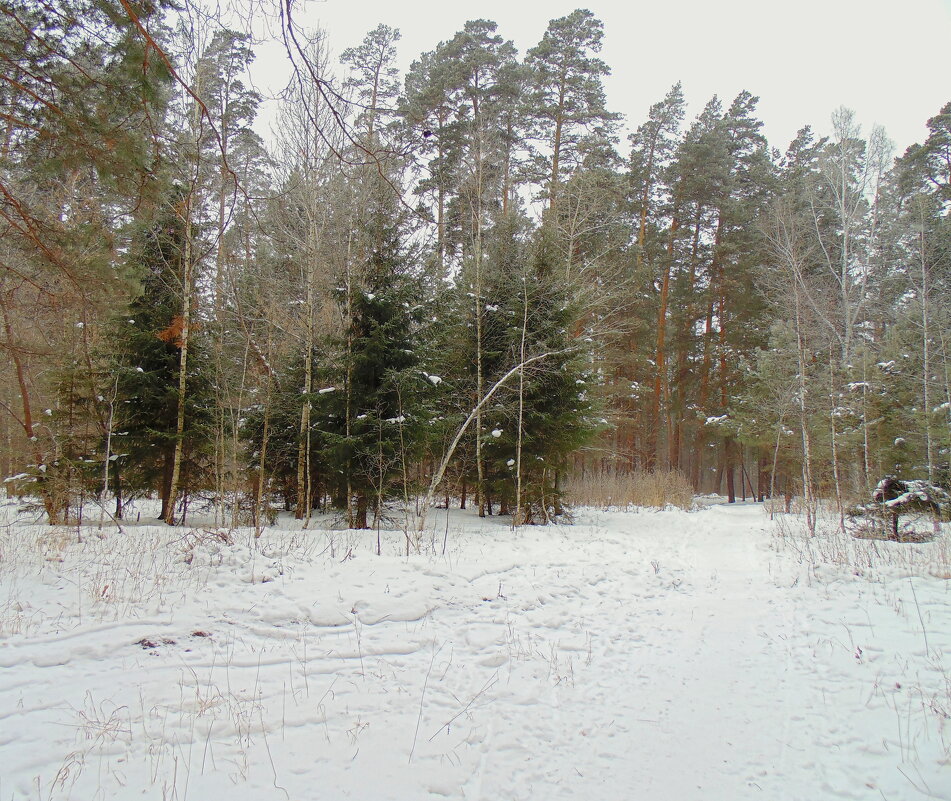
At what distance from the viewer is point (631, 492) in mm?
19312

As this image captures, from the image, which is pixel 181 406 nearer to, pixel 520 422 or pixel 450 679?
pixel 520 422

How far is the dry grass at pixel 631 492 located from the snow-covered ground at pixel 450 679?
38.5 ft

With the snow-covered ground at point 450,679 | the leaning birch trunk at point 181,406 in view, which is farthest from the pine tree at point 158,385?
the snow-covered ground at point 450,679

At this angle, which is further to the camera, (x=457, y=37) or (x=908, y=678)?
(x=457, y=37)

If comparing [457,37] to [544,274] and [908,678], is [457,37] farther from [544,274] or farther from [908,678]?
[908,678]

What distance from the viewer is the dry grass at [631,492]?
18781 millimetres

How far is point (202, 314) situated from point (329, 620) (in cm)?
994

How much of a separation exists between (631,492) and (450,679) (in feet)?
54.8

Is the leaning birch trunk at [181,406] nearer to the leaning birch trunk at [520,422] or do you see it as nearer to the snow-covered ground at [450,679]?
the snow-covered ground at [450,679]

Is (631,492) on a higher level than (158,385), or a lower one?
lower

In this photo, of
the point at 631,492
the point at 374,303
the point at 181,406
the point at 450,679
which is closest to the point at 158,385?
the point at 181,406

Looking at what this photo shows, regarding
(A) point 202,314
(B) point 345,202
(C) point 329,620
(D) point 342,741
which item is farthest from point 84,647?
(B) point 345,202

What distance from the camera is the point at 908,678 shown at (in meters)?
3.80

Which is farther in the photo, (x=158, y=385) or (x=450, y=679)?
(x=158, y=385)
